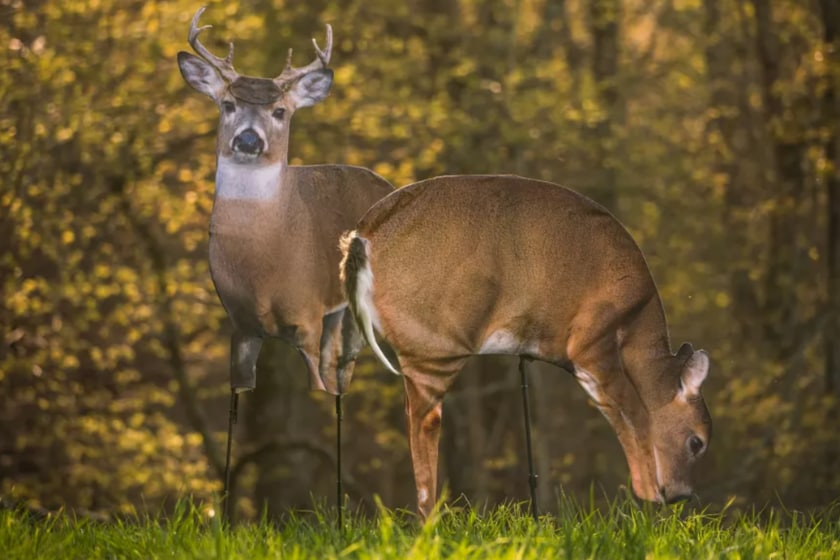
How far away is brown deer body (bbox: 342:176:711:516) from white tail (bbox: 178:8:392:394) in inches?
18.0

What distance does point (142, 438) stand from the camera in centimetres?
1308

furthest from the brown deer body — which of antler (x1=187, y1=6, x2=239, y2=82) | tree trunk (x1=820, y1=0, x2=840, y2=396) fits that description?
tree trunk (x1=820, y1=0, x2=840, y2=396)

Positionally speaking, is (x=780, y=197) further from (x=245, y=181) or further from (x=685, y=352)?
(x=245, y=181)

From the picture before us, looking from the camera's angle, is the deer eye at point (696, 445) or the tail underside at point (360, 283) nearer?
the tail underside at point (360, 283)

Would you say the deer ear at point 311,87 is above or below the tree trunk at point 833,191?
above

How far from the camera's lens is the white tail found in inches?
243

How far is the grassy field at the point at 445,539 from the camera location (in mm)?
5504

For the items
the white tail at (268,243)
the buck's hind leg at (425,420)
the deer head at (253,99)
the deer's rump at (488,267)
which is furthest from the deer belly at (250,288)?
the buck's hind leg at (425,420)

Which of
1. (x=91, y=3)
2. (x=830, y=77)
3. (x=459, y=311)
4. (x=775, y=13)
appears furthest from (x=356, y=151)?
(x=459, y=311)

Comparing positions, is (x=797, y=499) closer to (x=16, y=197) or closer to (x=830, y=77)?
(x=830, y=77)

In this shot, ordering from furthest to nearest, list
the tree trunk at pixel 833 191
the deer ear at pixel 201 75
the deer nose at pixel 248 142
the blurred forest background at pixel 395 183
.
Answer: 1. the tree trunk at pixel 833 191
2. the blurred forest background at pixel 395 183
3. the deer ear at pixel 201 75
4. the deer nose at pixel 248 142

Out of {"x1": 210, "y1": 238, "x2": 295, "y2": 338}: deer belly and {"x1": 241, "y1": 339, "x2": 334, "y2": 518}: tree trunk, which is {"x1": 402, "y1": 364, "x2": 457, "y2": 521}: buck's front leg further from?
{"x1": 241, "y1": 339, "x2": 334, "y2": 518}: tree trunk

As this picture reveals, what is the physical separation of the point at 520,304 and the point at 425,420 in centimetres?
57

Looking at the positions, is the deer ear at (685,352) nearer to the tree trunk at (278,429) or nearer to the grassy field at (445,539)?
the grassy field at (445,539)
